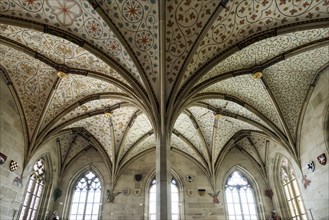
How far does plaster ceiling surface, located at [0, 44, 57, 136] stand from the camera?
28.0ft

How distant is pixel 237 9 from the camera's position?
7078 mm

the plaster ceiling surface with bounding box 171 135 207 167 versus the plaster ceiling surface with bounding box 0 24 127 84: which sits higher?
the plaster ceiling surface with bounding box 0 24 127 84

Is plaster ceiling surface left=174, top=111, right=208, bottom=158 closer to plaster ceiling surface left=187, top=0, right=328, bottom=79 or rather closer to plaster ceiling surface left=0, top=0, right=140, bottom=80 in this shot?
plaster ceiling surface left=187, top=0, right=328, bottom=79

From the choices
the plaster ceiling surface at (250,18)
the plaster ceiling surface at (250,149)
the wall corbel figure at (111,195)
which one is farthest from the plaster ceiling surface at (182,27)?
the plaster ceiling surface at (250,149)

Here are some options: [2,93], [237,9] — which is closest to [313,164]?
[237,9]

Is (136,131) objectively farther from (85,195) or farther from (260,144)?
(260,144)

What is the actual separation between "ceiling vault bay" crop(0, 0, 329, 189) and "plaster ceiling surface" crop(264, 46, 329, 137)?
39 millimetres

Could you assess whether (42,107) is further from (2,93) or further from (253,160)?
(253,160)

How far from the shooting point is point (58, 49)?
816 centimetres

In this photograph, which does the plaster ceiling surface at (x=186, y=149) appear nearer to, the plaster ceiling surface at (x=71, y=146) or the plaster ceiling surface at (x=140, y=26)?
the plaster ceiling surface at (x=71, y=146)

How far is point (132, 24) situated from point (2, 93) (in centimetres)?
561

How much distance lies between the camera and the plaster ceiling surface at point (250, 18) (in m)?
6.96

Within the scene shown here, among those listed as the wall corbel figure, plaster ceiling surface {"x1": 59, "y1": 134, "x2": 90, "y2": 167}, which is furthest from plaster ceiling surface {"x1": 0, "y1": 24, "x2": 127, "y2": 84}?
the wall corbel figure

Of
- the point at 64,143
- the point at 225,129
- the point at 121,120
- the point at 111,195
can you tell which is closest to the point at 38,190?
the point at 64,143
